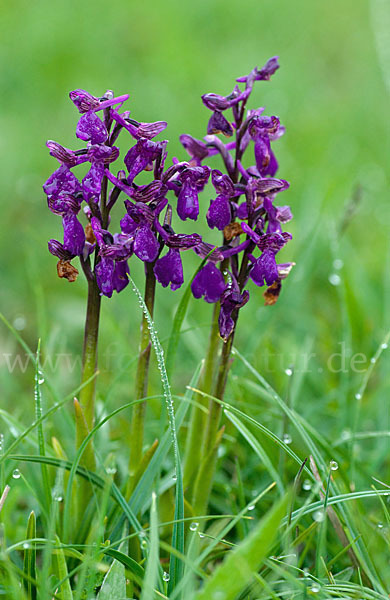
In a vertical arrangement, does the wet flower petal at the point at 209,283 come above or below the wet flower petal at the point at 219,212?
below

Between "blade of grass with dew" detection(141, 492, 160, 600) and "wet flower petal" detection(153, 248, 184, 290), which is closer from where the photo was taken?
"blade of grass with dew" detection(141, 492, 160, 600)

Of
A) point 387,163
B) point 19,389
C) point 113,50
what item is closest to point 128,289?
point 19,389

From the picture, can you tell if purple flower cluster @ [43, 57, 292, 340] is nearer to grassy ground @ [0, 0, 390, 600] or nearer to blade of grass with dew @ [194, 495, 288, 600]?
grassy ground @ [0, 0, 390, 600]

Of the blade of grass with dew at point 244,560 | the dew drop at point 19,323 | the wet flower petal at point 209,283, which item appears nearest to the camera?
the blade of grass with dew at point 244,560

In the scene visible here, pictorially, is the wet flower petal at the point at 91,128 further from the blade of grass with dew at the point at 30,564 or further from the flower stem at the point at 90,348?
the blade of grass with dew at the point at 30,564

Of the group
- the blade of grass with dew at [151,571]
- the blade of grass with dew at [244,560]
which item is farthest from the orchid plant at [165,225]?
the blade of grass with dew at [244,560]

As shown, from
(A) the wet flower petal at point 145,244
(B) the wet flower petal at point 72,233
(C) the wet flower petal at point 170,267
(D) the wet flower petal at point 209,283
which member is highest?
(B) the wet flower petal at point 72,233

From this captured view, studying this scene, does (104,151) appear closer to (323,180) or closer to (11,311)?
(11,311)

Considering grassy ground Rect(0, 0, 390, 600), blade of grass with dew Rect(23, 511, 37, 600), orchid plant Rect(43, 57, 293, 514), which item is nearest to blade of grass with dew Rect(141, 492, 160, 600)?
grassy ground Rect(0, 0, 390, 600)
